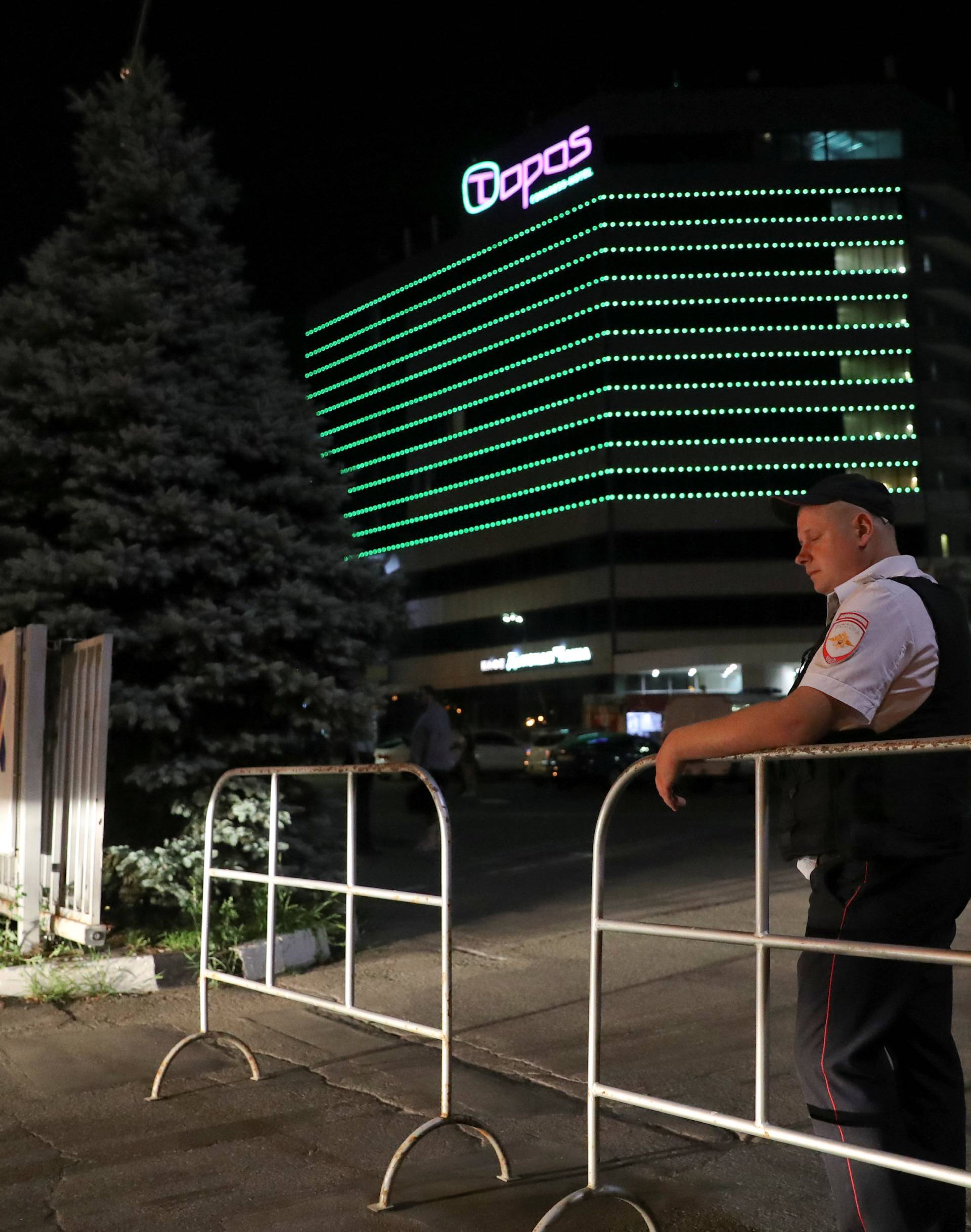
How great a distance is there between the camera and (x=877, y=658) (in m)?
2.88

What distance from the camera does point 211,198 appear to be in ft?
29.4

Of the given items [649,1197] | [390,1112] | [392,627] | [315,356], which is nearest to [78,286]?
[392,627]

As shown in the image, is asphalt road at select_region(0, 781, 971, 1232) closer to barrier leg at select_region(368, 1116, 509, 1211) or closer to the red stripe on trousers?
barrier leg at select_region(368, 1116, 509, 1211)

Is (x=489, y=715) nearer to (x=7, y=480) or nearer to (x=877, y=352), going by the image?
(x=877, y=352)

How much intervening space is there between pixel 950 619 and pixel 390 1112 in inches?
120

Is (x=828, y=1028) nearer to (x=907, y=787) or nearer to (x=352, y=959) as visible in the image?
(x=907, y=787)

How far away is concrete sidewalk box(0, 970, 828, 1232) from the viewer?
381 cm

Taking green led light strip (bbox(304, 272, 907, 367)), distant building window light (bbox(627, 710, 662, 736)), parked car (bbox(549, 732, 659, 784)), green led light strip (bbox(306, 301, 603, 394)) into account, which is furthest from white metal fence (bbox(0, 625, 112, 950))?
green led light strip (bbox(306, 301, 603, 394))

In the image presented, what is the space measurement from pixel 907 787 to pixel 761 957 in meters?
0.68

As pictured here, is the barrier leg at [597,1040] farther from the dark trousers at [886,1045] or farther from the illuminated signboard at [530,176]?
the illuminated signboard at [530,176]

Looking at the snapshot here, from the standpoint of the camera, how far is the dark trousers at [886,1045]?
2912 millimetres

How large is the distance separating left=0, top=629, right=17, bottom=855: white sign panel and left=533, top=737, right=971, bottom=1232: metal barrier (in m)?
5.01

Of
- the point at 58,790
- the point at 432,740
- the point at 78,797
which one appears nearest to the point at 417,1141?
the point at 78,797

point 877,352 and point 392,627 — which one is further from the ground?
point 877,352
